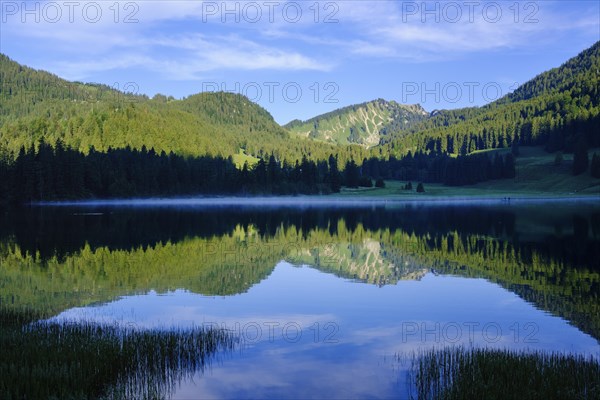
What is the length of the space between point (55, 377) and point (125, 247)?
36428 mm

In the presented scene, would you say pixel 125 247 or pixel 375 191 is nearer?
pixel 125 247

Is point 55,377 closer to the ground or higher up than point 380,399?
higher up

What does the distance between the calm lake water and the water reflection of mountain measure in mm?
164

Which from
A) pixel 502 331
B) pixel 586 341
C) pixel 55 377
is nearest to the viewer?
pixel 55 377

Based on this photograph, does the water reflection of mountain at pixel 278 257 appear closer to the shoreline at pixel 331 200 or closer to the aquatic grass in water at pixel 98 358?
the aquatic grass in water at pixel 98 358

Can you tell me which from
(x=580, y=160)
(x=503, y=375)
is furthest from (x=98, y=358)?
(x=580, y=160)

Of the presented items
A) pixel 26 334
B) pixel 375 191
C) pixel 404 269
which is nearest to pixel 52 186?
pixel 375 191

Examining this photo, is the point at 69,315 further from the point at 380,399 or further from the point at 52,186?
the point at 52,186

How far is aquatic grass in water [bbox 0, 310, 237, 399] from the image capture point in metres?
13.0

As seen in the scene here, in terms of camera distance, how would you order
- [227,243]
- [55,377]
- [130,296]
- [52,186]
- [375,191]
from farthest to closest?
[375,191] → [52,186] → [227,243] → [130,296] → [55,377]

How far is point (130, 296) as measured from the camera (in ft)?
92.1

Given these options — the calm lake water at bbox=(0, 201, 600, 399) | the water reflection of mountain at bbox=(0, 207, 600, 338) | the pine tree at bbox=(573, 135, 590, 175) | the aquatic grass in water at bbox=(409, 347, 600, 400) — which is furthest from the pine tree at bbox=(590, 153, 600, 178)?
the aquatic grass in water at bbox=(409, 347, 600, 400)

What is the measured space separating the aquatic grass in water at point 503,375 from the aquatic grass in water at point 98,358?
21.3 ft

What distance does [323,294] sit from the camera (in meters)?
29.5
